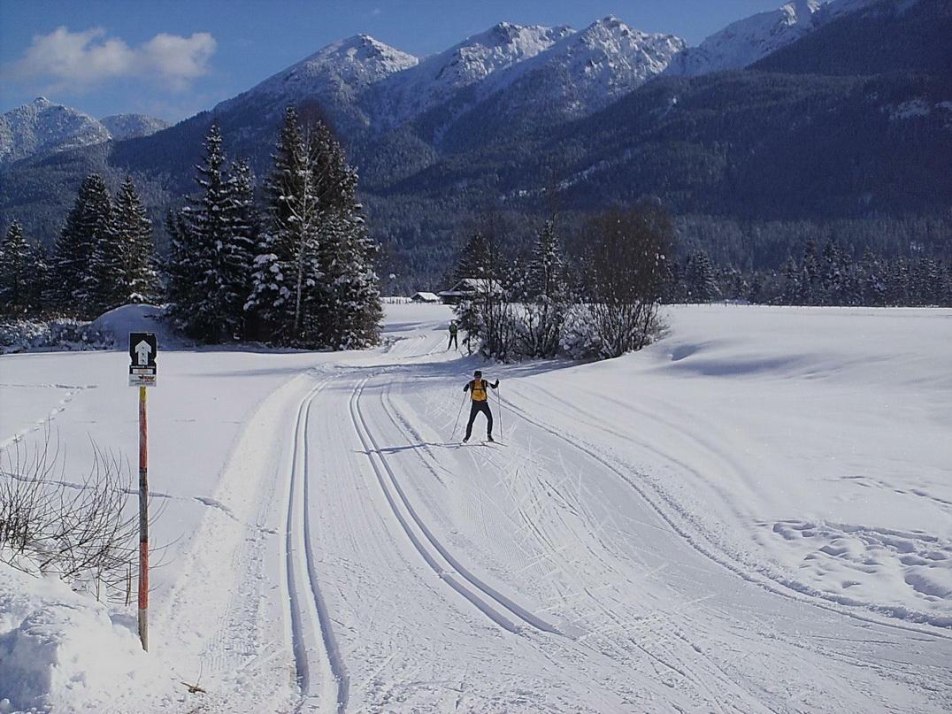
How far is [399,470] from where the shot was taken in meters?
11.6

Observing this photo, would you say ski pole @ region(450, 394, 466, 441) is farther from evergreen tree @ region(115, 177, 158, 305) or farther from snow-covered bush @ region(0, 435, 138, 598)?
evergreen tree @ region(115, 177, 158, 305)

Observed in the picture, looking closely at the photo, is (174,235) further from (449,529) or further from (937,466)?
(937,466)

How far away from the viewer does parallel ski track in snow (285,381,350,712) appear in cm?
487

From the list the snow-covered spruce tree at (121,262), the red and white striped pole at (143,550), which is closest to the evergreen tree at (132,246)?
the snow-covered spruce tree at (121,262)

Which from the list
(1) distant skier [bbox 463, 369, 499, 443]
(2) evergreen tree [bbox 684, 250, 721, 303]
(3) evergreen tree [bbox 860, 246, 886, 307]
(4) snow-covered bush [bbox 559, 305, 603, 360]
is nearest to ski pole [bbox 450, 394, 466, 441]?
(1) distant skier [bbox 463, 369, 499, 443]

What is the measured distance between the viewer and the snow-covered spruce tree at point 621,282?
92.9 feet

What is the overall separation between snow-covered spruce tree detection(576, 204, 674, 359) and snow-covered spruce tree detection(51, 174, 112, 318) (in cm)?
3035

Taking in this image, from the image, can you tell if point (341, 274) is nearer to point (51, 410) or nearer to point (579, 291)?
point (579, 291)

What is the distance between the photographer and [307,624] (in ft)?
19.8

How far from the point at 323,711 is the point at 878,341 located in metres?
23.3

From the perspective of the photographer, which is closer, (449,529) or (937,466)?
(449,529)

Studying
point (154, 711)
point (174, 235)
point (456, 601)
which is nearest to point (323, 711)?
point (154, 711)

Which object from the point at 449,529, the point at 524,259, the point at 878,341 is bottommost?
the point at 449,529

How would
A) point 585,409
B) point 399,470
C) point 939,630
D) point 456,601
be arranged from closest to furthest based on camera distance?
point 939,630, point 456,601, point 399,470, point 585,409
